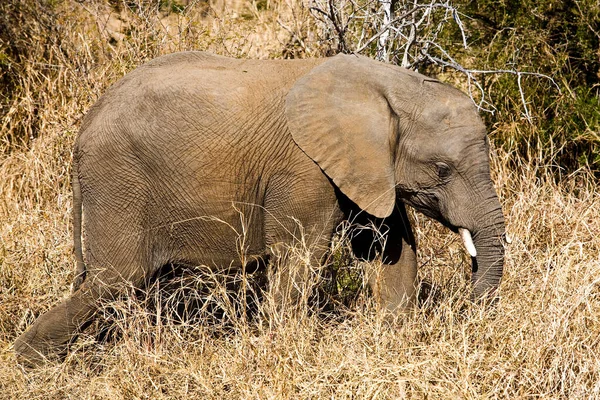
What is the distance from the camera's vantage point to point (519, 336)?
4.51 m

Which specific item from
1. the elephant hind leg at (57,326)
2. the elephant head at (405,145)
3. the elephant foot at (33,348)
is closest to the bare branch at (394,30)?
the elephant head at (405,145)

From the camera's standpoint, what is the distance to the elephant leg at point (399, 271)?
16.9ft

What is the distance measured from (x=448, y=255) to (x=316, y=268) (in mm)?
1439

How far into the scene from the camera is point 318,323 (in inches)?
194

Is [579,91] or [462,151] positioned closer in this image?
[462,151]

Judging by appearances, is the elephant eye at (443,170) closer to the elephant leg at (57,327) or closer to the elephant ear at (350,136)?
the elephant ear at (350,136)

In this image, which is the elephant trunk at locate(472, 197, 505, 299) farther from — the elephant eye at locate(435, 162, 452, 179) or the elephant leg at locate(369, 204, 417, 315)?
the elephant leg at locate(369, 204, 417, 315)

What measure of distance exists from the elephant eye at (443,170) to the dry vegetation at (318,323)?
0.57m

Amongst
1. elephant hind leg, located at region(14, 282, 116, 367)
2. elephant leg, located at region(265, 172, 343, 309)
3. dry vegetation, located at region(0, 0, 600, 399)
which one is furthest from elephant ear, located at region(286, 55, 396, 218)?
elephant hind leg, located at region(14, 282, 116, 367)

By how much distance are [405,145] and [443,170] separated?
229mm

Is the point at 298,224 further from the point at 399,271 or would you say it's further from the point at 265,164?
the point at 399,271

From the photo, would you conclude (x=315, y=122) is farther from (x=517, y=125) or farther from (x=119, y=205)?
(x=517, y=125)

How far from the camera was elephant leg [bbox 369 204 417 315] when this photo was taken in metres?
5.15

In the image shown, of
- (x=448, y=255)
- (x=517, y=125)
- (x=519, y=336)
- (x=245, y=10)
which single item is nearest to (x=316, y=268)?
(x=519, y=336)
